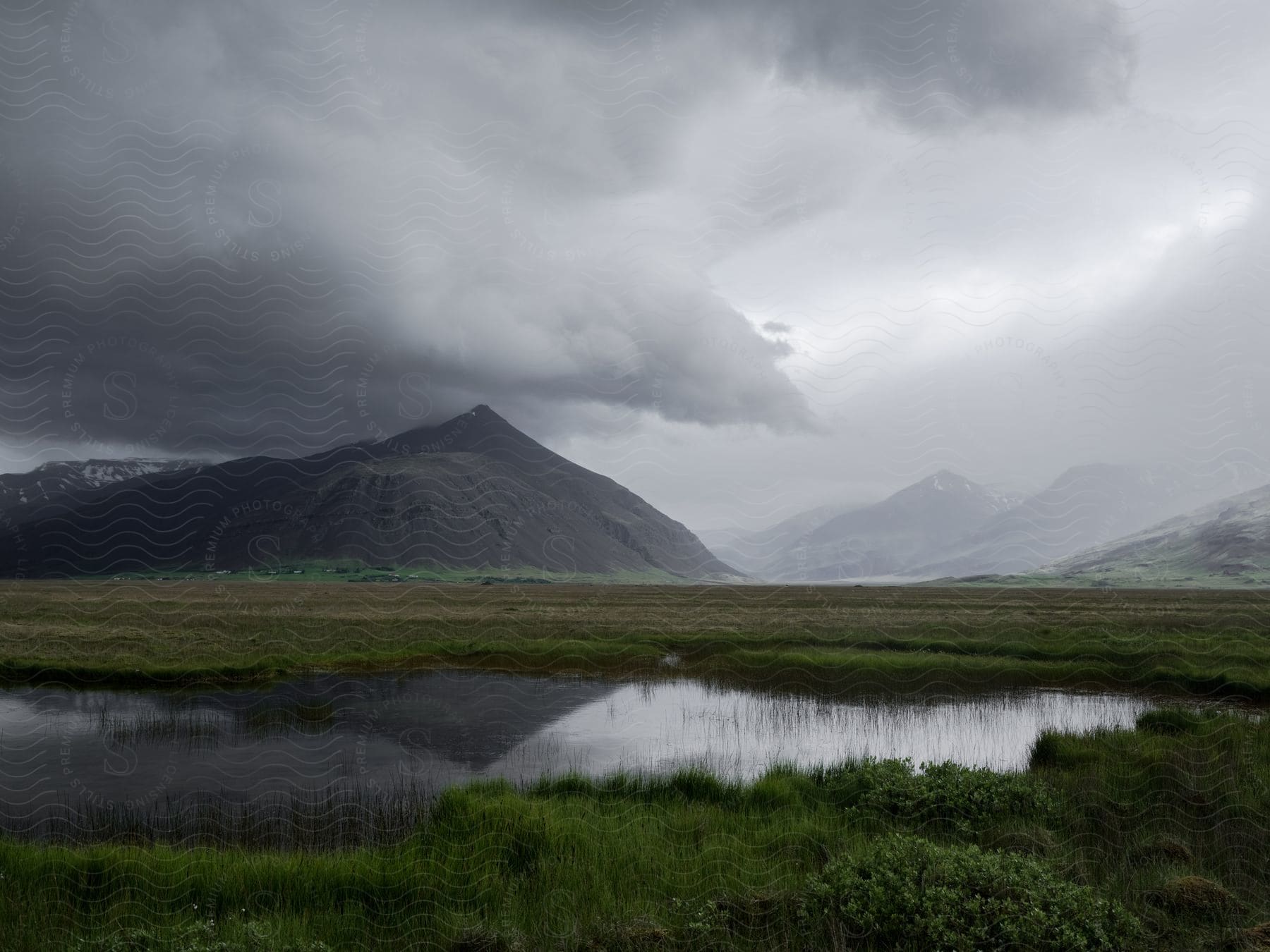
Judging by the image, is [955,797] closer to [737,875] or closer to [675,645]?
[737,875]

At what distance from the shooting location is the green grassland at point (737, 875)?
24.5ft

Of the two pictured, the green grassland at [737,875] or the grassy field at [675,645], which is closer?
the green grassland at [737,875]

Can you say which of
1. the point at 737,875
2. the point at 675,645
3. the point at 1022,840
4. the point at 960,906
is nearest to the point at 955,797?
the point at 1022,840

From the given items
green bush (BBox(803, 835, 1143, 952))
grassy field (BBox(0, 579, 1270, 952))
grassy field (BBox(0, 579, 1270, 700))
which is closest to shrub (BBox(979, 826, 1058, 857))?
grassy field (BBox(0, 579, 1270, 952))

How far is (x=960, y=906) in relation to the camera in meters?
7.34

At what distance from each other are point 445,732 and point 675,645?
21.5 m

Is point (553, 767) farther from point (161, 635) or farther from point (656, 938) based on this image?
point (161, 635)

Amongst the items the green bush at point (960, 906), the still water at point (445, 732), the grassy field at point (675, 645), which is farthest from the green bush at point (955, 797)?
the grassy field at point (675, 645)

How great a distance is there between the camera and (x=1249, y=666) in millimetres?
29844

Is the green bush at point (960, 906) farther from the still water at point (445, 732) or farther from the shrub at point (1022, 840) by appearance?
the still water at point (445, 732)

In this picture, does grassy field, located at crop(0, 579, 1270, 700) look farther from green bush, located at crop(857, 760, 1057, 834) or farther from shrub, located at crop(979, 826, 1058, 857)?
shrub, located at crop(979, 826, 1058, 857)

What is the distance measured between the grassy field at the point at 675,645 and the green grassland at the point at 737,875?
1638 centimetres

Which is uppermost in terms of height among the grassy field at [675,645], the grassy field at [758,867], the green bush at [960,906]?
the green bush at [960,906]

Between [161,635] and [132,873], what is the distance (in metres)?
36.0
